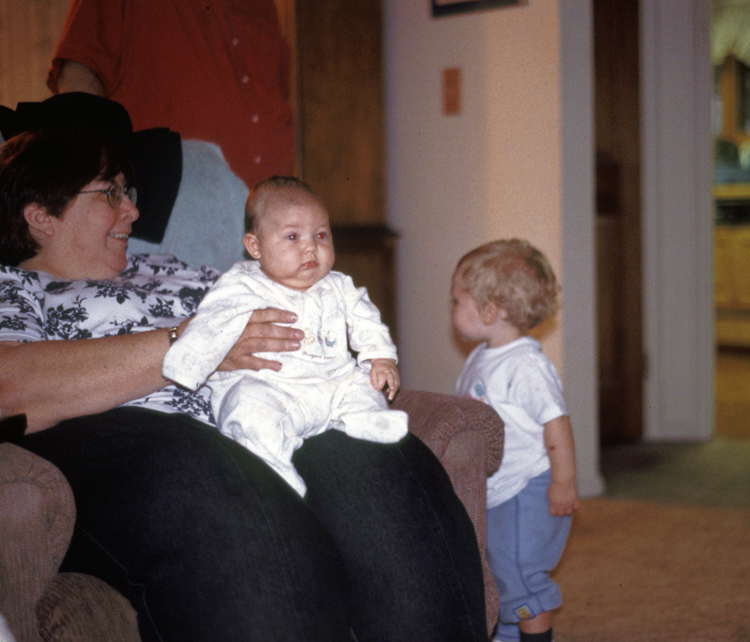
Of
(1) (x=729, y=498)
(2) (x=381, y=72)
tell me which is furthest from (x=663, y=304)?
(2) (x=381, y=72)

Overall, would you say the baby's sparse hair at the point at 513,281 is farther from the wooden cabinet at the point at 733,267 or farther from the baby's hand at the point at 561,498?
the wooden cabinet at the point at 733,267

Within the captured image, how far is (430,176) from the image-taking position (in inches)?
115

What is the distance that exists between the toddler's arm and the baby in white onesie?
465mm

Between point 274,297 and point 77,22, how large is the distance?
Answer: 1108 mm

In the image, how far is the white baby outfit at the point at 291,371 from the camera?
3.67ft

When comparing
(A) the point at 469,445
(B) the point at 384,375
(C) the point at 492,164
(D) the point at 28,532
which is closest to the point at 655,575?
(A) the point at 469,445

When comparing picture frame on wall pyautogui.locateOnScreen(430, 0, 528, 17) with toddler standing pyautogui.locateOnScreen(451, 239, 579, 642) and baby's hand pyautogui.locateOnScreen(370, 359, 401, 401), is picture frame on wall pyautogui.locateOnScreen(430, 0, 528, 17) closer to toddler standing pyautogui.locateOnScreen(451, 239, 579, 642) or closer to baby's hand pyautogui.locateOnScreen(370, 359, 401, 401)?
toddler standing pyautogui.locateOnScreen(451, 239, 579, 642)

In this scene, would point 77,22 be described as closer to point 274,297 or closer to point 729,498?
point 274,297

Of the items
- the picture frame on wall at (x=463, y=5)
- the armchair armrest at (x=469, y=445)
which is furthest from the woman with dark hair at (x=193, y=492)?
the picture frame on wall at (x=463, y=5)

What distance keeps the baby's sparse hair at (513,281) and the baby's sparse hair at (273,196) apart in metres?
0.55

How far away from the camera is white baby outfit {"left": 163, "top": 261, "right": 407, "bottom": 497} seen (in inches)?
44.1

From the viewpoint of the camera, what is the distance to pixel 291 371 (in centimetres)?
123

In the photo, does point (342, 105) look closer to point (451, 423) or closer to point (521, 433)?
point (521, 433)

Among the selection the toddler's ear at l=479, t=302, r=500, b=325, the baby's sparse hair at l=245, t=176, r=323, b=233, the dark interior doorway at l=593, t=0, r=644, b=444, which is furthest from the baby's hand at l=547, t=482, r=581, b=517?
the dark interior doorway at l=593, t=0, r=644, b=444
